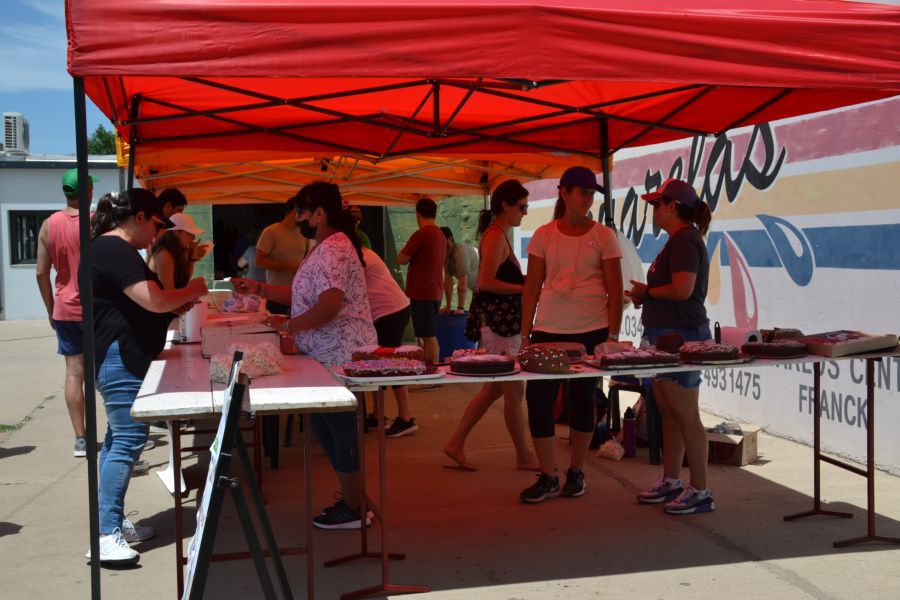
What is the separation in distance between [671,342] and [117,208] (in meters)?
2.86

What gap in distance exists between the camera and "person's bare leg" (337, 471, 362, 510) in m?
4.86

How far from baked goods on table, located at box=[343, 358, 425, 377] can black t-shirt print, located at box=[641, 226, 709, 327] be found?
1.57 metres

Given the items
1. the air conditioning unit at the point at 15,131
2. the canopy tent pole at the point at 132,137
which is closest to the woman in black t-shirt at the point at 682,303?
the canopy tent pole at the point at 132,137

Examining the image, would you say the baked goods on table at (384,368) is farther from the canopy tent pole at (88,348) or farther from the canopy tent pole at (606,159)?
the canopy tent pole at (606,159)

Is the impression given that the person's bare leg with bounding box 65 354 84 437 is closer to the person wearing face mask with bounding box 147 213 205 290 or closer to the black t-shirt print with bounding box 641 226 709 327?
the person wearing face mask with bounding box 147 213 205 290

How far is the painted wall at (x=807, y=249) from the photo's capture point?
243 inches

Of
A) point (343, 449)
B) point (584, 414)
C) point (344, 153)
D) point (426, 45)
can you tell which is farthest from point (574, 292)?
point (344, 153)

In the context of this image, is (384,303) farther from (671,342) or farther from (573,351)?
(671,342)

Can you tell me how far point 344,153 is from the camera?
724 centimetres

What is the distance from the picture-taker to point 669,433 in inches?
215

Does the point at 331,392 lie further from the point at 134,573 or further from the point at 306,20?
the point at 134,573

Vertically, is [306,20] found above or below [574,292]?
above

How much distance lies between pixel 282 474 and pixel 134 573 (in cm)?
202

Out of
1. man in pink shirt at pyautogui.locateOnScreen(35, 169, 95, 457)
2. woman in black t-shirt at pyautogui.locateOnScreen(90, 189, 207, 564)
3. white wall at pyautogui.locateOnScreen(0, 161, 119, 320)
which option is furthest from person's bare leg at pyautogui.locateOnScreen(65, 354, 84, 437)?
white wall at pyautogui.locateOnScreen(0, 161, 119, 320)
